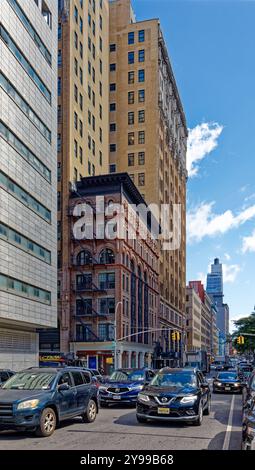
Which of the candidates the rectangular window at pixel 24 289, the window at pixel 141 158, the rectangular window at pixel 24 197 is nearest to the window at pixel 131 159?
the window at pixel 141 158

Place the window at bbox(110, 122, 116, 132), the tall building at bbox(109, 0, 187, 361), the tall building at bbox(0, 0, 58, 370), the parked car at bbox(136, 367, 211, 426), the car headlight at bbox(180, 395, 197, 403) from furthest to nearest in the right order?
the window at bbox(110, 122, 116, 132) < the tall building at bbox(109, 0, 187, 361) < the tall building at bbox(0, 0, 58, 370) < the car headlight at bbox(180, 395, 197, 403) < the parked car at bbox(136, 367, 211, 426)

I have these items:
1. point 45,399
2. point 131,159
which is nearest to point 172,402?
point 45,399

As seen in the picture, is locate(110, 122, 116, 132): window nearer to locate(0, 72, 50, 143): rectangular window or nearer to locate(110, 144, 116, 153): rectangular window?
locate(110, 144, 116, 153): rectangular window

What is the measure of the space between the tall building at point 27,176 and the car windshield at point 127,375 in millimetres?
15205

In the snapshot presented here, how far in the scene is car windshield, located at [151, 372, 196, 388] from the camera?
1608 centimetres

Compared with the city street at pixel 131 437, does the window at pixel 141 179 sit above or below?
above

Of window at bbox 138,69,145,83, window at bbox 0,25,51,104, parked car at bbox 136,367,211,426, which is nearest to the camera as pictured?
parked car at bbox 136,367,211,426

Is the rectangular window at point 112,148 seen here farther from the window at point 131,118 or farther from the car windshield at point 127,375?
the car windshield at point 127,375

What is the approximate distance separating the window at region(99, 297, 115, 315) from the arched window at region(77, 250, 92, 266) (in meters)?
5.20

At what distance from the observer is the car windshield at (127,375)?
23.0 metres

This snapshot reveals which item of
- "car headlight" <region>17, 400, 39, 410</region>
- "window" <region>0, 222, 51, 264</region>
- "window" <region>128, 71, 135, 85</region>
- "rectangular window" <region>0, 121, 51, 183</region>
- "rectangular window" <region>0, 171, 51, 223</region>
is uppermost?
"window" <region>128, 71, 135, 85</region>

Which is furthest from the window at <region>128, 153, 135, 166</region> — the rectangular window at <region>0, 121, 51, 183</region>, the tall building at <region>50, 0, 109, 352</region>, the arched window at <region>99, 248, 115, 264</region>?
the rectangular window at <region>0, 121, 51, 183</region>

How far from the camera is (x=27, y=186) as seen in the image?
42.7 meters
